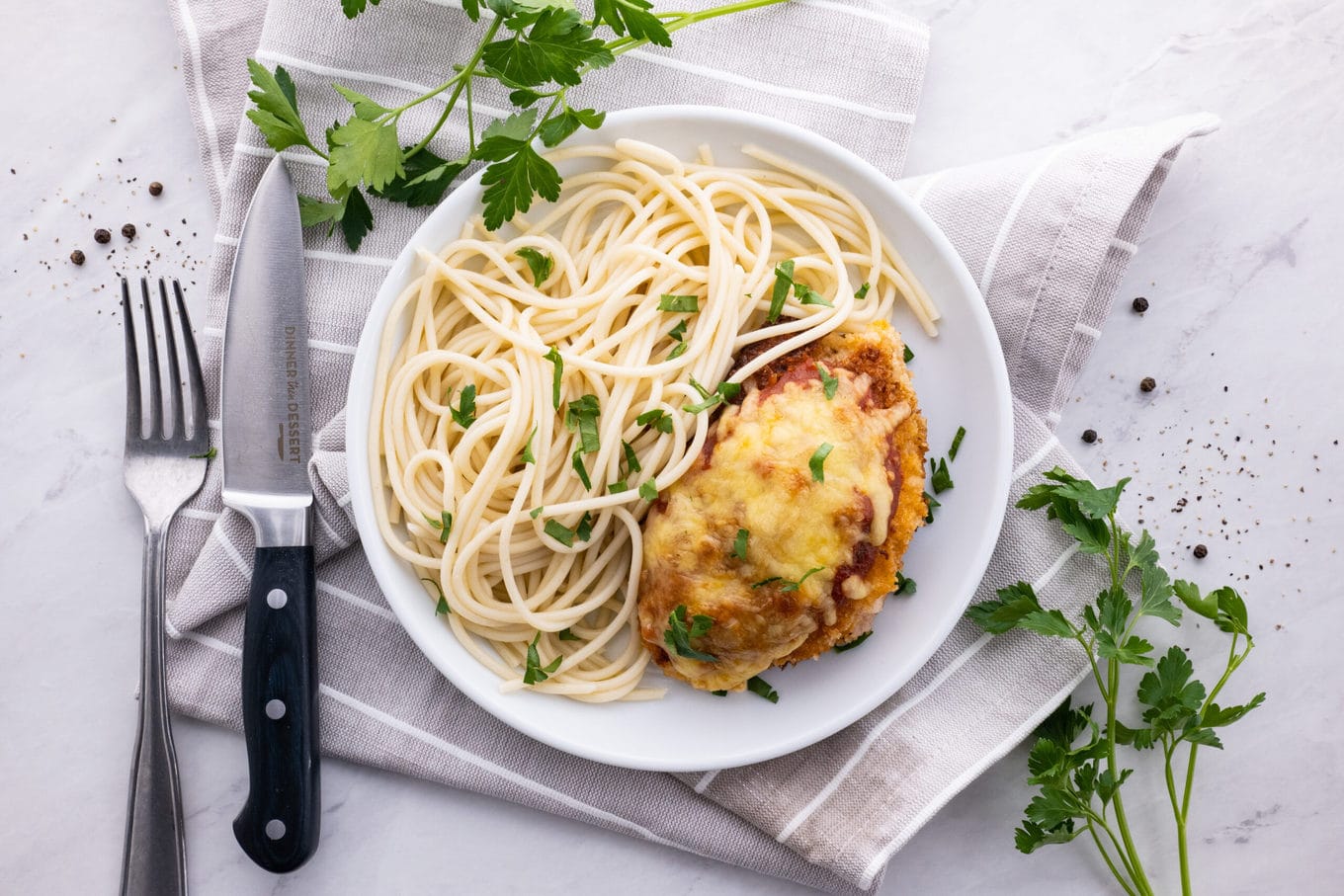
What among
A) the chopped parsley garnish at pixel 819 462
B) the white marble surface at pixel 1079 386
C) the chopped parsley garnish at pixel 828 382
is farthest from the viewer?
the white marble surface at pixel 1079 386

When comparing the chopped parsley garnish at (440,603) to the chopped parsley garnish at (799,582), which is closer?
the chopped parsley garnish at (799,582)

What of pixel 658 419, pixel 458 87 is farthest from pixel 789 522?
pixel 458 87

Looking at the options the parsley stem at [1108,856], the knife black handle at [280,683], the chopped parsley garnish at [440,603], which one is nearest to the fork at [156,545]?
the knife black handle at [280,683]

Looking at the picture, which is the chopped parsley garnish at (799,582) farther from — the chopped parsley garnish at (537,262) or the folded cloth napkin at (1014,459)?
the chopped parsley garnish at (537,262)

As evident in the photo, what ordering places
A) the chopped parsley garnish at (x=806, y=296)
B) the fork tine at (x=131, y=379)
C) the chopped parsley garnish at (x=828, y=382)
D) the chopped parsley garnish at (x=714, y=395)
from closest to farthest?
the chopped parsley garnish at (x=828, y=382), the chopped parsley garnish at (x=714, y=395), the chopped parsley garnish at (x=806, y=296), the fork tine at (x=131, y=379)

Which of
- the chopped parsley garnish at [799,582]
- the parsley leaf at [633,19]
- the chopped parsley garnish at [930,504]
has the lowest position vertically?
the chopped parsley garnish at [930,504]

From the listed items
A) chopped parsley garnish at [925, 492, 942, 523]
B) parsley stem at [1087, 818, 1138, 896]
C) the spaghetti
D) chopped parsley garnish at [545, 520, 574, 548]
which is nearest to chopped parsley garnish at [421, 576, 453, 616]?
the spaghetti
